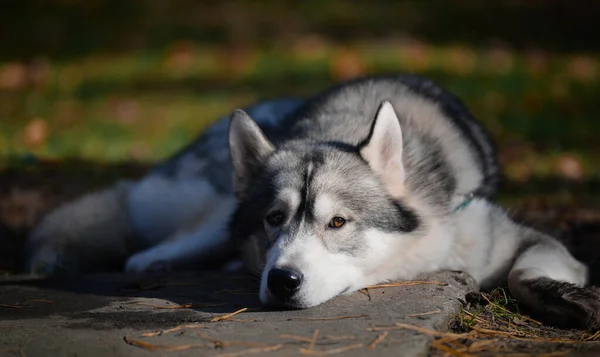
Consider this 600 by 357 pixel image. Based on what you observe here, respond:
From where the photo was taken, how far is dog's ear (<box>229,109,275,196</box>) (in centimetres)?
477

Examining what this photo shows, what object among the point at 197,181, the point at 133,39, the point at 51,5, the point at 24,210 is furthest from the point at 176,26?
the point at 197,181

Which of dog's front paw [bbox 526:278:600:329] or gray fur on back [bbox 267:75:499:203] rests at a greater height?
gray fur on back [bbox 267:75:499:203]

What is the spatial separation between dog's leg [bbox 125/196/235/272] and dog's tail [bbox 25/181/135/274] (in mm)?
356

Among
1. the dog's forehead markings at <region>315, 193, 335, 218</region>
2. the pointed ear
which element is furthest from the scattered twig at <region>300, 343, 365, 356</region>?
the pointed ear

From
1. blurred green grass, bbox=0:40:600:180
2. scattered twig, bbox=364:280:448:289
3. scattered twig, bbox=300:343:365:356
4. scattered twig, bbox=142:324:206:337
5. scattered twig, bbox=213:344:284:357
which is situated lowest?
scattered twig, bbox=300:343:365:356

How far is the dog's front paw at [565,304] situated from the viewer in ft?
13.5

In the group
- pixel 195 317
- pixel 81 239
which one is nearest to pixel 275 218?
pixel 195 317

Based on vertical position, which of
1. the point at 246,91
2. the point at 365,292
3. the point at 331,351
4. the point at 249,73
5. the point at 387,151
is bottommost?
the point at 331,351

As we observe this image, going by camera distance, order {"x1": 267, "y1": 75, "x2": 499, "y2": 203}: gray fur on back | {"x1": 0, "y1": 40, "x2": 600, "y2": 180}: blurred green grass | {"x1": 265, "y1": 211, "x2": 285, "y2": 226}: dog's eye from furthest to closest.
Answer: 1. {"x1": 0, "y1": 40, "x2": 600, "y2": 180}: blurred green grass
2. {"x1": 267, "y1": 75, "x2": 499, "y2": 203}: gray fur on back
3. {"x1": 265, "y1": 211, "x2": 285, "y2": 226}: dog's eye

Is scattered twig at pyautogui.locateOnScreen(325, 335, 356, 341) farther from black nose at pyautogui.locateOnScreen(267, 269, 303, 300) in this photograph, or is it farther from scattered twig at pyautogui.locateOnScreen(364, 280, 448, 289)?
scattered twig at pyautogui.locateOnScreen(364, 280, 448, 289)

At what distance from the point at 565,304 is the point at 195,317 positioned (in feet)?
5.75

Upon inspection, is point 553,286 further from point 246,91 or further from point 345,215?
point 246,91

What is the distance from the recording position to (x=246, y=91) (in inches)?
480

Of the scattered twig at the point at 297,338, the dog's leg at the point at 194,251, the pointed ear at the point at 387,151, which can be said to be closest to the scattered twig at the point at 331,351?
the scattered twig at the point at 297,338
